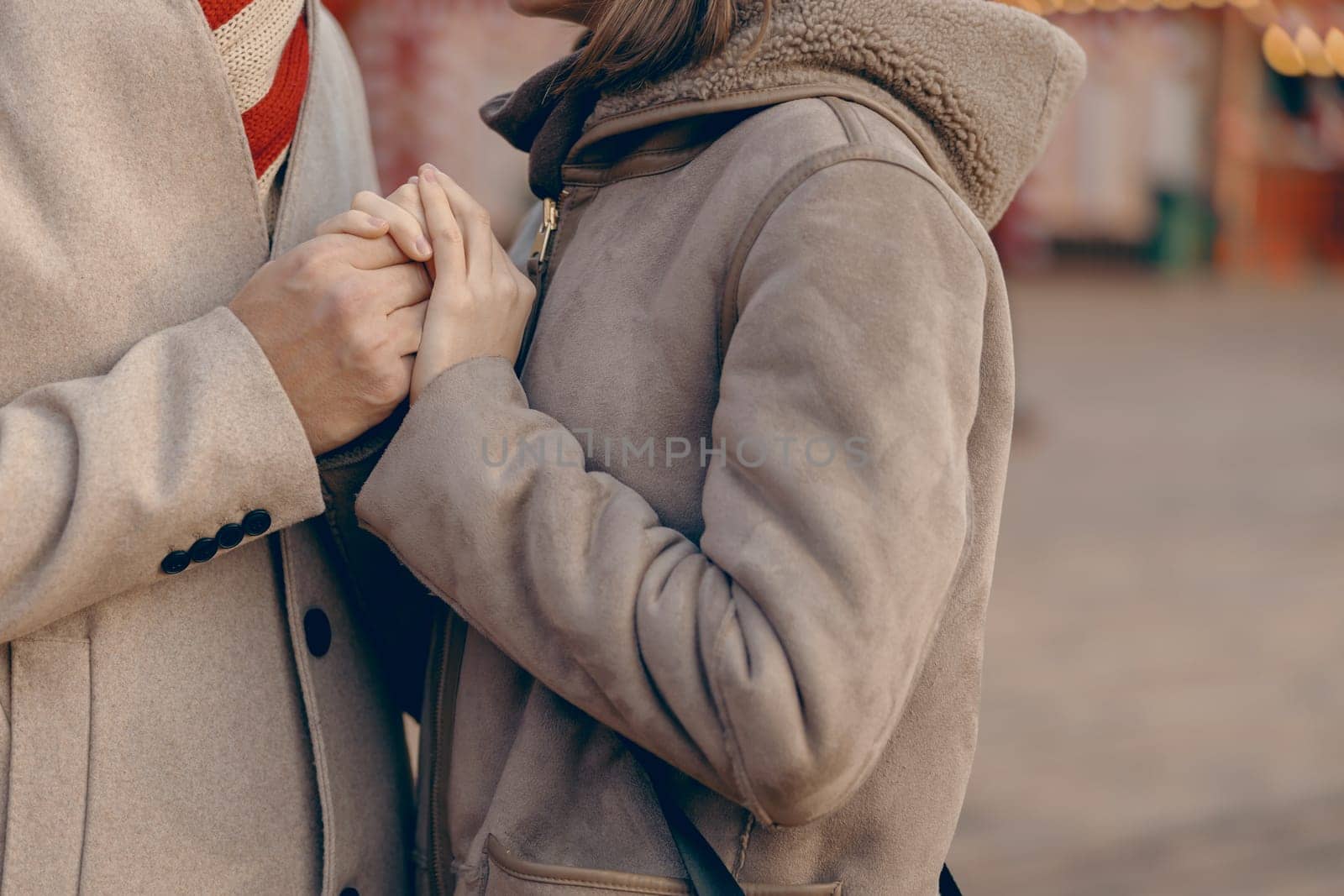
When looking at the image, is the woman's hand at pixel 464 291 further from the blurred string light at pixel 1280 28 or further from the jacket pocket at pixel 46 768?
the blurred string light at pixel 1280 28

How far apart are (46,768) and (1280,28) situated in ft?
50.0

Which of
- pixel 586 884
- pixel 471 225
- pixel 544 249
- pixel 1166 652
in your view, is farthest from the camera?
pixel 1166 652

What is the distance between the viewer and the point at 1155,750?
3.40 m

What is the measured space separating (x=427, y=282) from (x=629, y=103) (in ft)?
0.81

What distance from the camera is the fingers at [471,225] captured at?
112 cm

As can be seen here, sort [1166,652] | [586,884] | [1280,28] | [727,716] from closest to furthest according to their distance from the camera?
[727,716]
[586,884]
[1166,652]
[1280,28]

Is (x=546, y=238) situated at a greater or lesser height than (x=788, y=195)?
lesser

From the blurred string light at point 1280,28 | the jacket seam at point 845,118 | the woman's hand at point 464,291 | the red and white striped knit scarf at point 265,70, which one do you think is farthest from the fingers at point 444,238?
the blurred string light at point 1280,28

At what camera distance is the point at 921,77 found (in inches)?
41.3

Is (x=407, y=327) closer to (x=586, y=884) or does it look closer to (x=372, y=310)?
(x=372, y=310)

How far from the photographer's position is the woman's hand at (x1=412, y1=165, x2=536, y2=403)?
107 centimetres

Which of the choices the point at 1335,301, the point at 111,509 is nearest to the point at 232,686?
the point at 111,509

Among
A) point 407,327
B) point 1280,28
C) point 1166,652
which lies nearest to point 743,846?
point 407,327

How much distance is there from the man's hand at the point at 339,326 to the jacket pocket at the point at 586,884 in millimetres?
404
